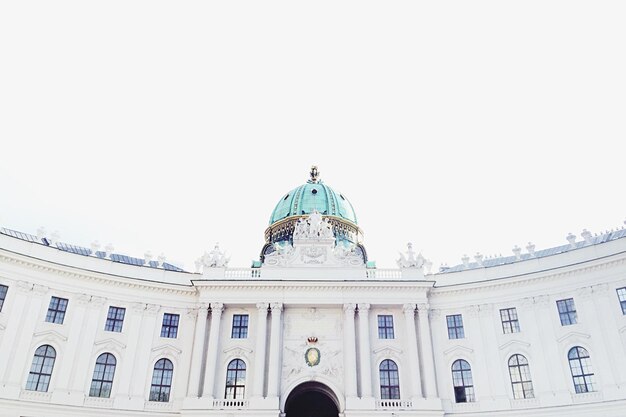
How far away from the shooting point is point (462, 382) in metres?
36.6

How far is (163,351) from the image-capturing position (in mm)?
37719

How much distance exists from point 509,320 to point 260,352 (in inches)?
772

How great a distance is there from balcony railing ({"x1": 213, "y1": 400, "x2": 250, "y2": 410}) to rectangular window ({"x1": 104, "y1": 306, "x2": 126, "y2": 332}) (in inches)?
386

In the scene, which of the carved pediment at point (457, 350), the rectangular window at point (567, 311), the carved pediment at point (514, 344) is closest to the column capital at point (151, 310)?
the carved pediment at point (457, 350)

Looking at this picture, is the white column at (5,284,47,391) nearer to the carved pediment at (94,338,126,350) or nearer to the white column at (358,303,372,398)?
the carved pediment at (94,338,126,350)

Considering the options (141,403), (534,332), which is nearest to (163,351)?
(141,403)

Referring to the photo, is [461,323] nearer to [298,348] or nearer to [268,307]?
[298,348]

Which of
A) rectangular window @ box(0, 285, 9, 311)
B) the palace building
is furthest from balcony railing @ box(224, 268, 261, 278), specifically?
rectangular window @ box(0, 285, 9, 311)

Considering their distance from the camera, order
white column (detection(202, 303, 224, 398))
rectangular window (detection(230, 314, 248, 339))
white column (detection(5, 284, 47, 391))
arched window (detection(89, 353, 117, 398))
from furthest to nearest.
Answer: rectangular window (detection(230, 314, 248, 339)) < white column (detection(202, 303, 224, 398)) < arched window (detection(89, 353, 117, 398)) < white column (detection(5, 284, 47, 391))

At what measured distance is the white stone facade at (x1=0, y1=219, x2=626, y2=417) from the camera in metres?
33.9

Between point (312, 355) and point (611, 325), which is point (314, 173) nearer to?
point (312, 355)

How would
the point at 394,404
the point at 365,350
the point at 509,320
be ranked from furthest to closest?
the point at 509,320 < the point at 365,350 < the point at 394,404

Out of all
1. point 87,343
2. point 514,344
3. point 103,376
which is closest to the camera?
point 103,376

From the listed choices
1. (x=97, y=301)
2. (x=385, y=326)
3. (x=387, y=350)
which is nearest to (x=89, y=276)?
(x=97, y=301)
